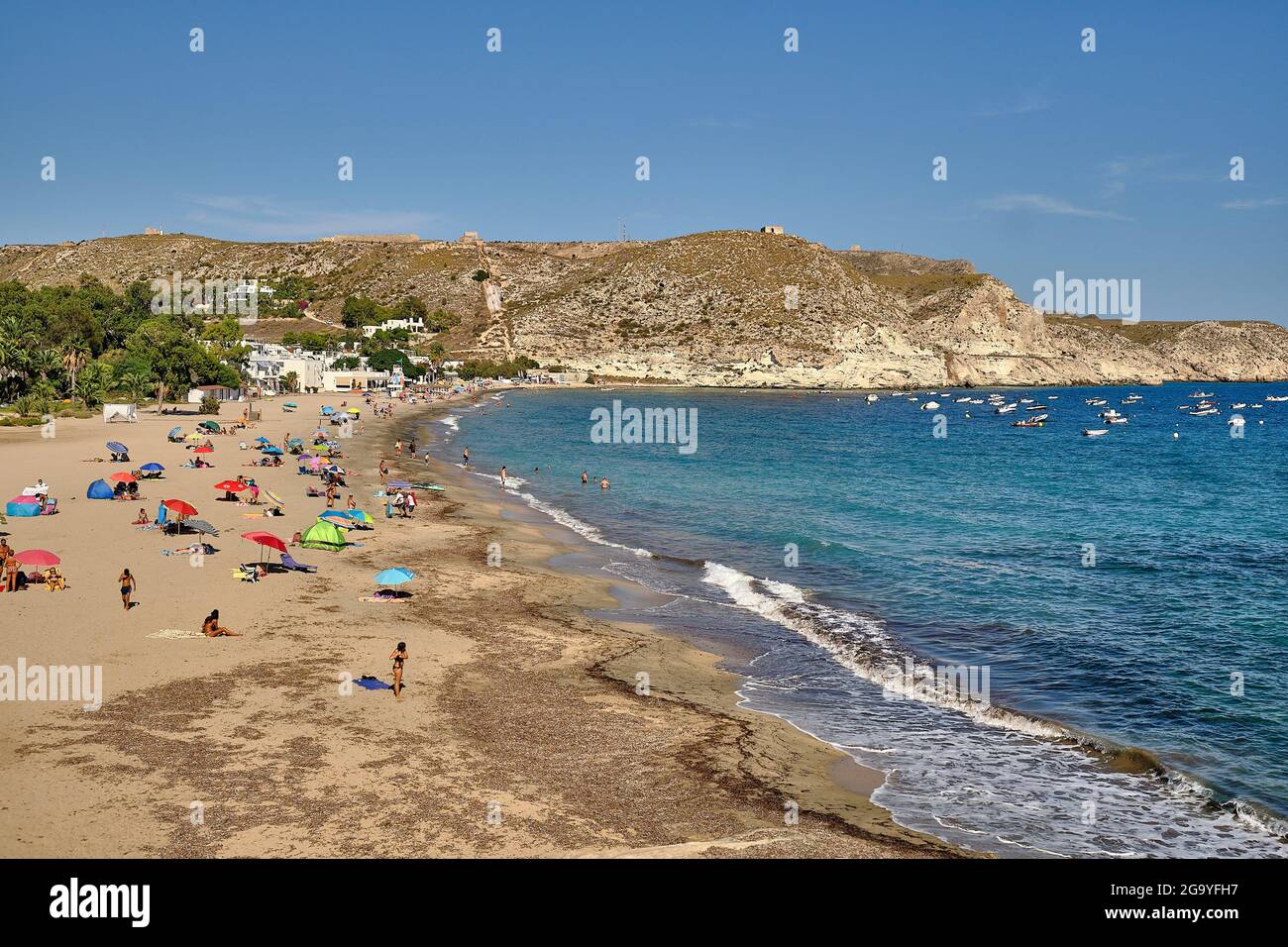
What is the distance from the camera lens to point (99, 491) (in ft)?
120

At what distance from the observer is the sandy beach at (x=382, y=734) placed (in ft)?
41.2

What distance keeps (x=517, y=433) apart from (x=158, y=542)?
5692cm

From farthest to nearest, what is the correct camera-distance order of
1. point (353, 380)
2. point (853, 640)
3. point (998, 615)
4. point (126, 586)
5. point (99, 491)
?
point (353, 380) < point (99, 491) < point (998, 615) < point (853, 640) < point (126, 586)

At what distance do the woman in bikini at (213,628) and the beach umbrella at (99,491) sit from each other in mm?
19027

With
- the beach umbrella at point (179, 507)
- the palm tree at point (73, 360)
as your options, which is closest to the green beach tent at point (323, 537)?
the beach umbrella at point (179, 507)

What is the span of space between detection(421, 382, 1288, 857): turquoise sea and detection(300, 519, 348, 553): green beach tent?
29.5 feet

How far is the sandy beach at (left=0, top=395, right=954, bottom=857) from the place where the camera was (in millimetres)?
12555

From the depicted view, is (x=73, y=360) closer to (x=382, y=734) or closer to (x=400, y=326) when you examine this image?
(x=382, y=734)

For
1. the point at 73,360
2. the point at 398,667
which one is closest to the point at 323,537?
the point at 398,667

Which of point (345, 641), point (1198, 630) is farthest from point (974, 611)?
point (345, 641)

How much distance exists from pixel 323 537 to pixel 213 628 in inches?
355

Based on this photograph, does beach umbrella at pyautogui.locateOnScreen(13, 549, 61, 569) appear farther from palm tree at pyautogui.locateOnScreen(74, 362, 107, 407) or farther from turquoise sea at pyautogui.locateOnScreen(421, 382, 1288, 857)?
palm tree at pyautogui.locateOnScreen(74, 362, 107, 407)
